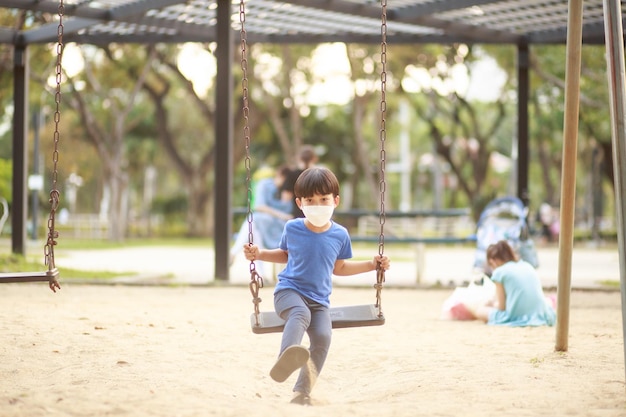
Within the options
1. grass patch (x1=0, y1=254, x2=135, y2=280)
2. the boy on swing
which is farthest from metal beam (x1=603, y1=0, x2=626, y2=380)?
grass patch (x1=0, y1=254, x2=135, y2=280)

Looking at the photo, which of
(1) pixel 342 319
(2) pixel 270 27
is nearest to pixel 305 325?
(1) pixel 342 319

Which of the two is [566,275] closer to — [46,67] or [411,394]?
[411,394]

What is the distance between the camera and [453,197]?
152 feet

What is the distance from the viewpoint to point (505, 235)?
11.9m

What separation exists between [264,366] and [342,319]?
3.45ft

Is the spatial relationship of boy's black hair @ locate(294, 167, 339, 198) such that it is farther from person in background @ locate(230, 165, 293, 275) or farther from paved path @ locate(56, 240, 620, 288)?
person in background @ locate(230, 165, 293, 275)

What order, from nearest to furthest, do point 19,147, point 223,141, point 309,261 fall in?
point 309,261, point 223,141, point 19,147

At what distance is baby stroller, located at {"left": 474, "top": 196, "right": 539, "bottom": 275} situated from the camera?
38.9 ft

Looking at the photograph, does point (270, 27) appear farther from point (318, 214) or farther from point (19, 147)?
point (318, 214)

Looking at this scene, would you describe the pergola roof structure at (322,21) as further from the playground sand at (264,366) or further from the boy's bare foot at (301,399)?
the boy's bare foot at (301,399)

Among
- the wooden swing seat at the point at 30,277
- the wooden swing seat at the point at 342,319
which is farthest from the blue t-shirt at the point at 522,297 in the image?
the wooden swing seat at the point at 30,277

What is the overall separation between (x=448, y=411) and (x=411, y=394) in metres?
0.53

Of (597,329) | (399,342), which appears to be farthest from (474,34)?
(399,342)

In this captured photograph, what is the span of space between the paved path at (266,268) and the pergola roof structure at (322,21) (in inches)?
135
